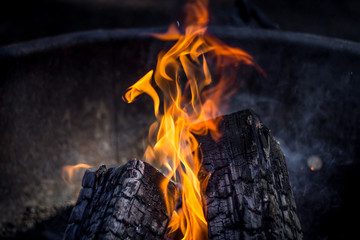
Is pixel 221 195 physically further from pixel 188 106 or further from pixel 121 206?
pixel 188 106

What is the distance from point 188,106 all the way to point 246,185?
1.02 metres

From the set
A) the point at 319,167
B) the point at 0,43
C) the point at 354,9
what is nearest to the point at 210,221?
the point at 319,167

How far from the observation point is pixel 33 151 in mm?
1916

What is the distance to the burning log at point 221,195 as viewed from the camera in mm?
960

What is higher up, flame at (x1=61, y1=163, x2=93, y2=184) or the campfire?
flame at (x1=61, y1=163, x2=93, y2=184)

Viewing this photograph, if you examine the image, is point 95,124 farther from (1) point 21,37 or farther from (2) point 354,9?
(2) point 354,9

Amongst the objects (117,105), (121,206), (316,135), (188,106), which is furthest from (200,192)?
(117,105)

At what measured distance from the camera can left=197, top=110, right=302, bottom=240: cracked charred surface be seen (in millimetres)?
944

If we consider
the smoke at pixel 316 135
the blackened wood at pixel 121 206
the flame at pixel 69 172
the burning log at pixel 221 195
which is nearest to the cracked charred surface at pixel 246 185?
the burning log at pixel 221 195

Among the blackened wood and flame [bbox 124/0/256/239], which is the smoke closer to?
flame [bbox 124/0/256/239]

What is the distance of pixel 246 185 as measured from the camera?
1014 mm

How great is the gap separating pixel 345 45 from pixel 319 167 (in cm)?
77

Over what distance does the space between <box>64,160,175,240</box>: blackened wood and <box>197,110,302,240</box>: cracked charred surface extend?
0.73ft

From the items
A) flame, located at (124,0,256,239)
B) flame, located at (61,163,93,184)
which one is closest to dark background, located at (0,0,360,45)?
flame, located at (124,0,256,239)
